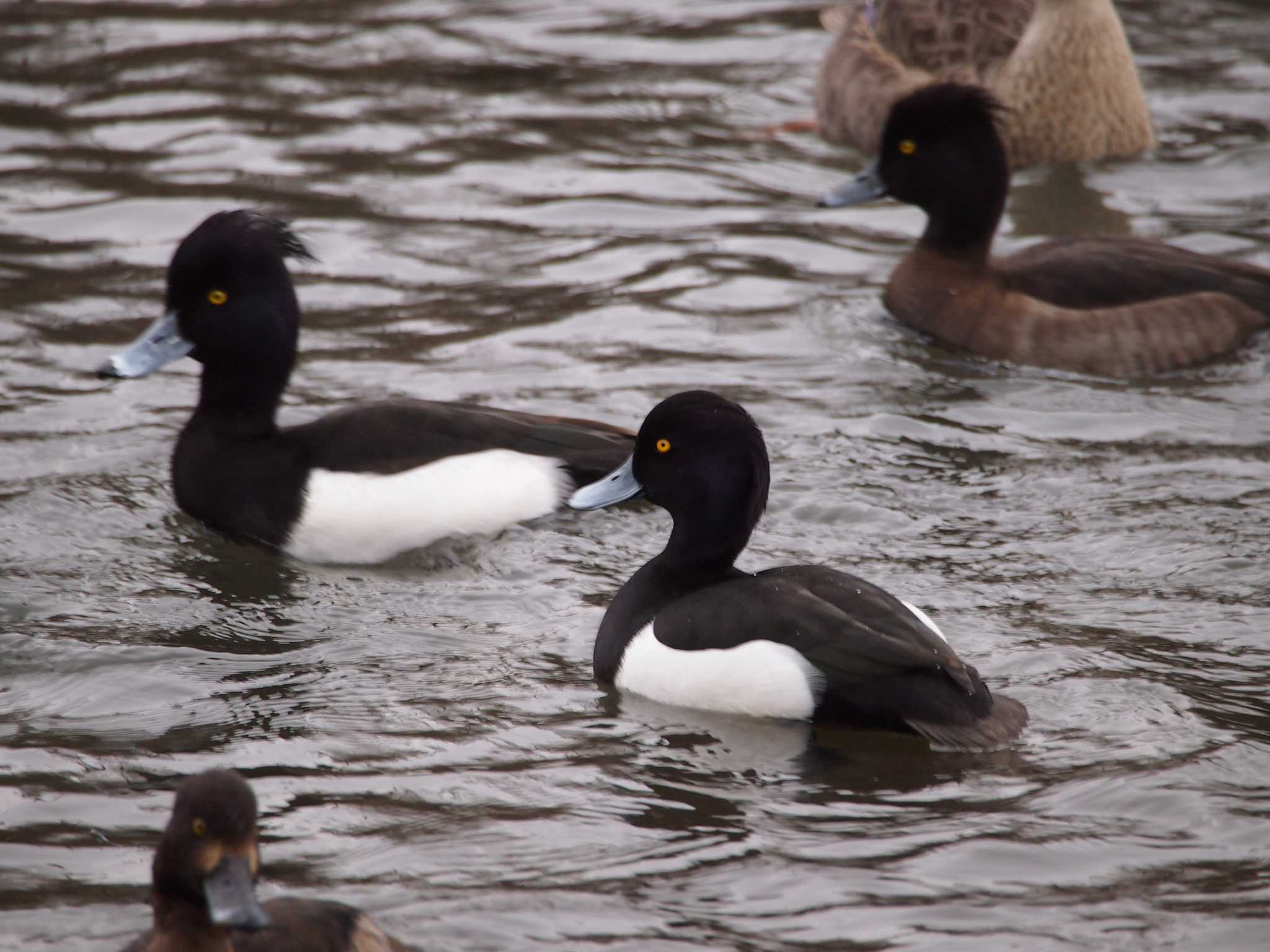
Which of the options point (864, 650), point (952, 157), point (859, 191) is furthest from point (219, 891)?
point (859, 191)

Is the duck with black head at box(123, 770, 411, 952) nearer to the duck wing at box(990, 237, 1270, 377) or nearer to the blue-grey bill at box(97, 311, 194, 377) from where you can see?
the blue-grey bill at box(97, 311, 194, 377)

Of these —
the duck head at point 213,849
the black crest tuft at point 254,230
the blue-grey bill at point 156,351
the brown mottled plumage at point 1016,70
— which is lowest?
the duck head at point 213,849

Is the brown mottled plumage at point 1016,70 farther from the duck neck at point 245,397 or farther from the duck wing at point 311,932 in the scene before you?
the duck wing at point 311,932

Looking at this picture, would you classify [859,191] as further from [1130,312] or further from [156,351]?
[156,351]

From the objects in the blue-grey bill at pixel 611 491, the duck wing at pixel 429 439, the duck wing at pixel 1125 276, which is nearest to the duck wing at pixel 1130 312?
the duck wing at pixel 1125 276

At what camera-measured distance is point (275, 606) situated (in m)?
6.47

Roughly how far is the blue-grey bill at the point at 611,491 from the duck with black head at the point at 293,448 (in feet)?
2.89

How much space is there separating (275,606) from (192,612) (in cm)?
28

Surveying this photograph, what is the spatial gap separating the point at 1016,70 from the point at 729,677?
6.50 metres

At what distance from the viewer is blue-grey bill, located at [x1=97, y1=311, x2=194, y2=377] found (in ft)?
22.9

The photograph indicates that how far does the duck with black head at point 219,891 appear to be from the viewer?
3758 millimetres

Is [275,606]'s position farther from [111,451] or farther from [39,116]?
[39,116]

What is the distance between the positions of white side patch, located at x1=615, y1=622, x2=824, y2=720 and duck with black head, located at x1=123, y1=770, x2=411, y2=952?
1.68 metres

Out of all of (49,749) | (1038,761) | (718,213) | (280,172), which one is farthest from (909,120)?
(49,749)
